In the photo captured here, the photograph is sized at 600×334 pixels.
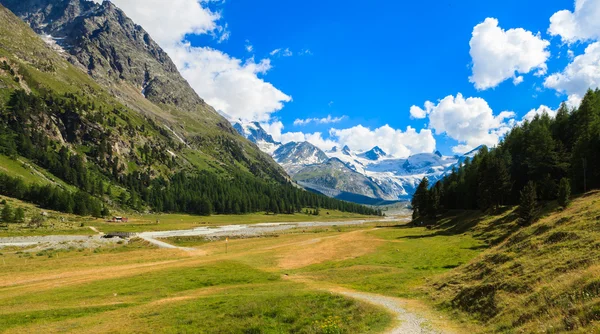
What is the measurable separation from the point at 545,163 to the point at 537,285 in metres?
81.2

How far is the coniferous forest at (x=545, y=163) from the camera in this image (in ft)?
238

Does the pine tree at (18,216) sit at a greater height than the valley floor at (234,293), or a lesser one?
greater

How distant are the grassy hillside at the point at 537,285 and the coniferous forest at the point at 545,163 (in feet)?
115

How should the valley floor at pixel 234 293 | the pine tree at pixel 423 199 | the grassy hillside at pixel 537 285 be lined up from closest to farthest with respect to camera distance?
the grassy hillside at pixel 537 285, the valley floor at pixel 234 293, the pine tree at pixel 423 199

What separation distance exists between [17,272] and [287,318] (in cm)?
5644

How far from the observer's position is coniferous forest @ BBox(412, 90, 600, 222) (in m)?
72.5

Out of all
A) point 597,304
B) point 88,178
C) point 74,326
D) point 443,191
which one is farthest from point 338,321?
point 88,178

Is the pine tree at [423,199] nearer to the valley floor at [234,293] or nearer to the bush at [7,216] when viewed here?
the valley floor at [234,293]

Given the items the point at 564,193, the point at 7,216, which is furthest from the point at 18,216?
the point at 564,193

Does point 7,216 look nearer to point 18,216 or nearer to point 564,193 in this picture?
point 18,216

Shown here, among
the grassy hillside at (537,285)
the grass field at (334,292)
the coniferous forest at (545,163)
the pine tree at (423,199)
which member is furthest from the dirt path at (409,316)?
the pine tree at (423,199)

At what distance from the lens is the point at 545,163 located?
83250 mm

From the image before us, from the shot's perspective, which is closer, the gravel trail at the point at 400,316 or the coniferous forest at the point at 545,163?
the gravel trail at the point at 400,316

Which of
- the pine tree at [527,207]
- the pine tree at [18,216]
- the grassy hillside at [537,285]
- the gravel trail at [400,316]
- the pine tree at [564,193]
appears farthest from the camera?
the pine tree at [18,216]
